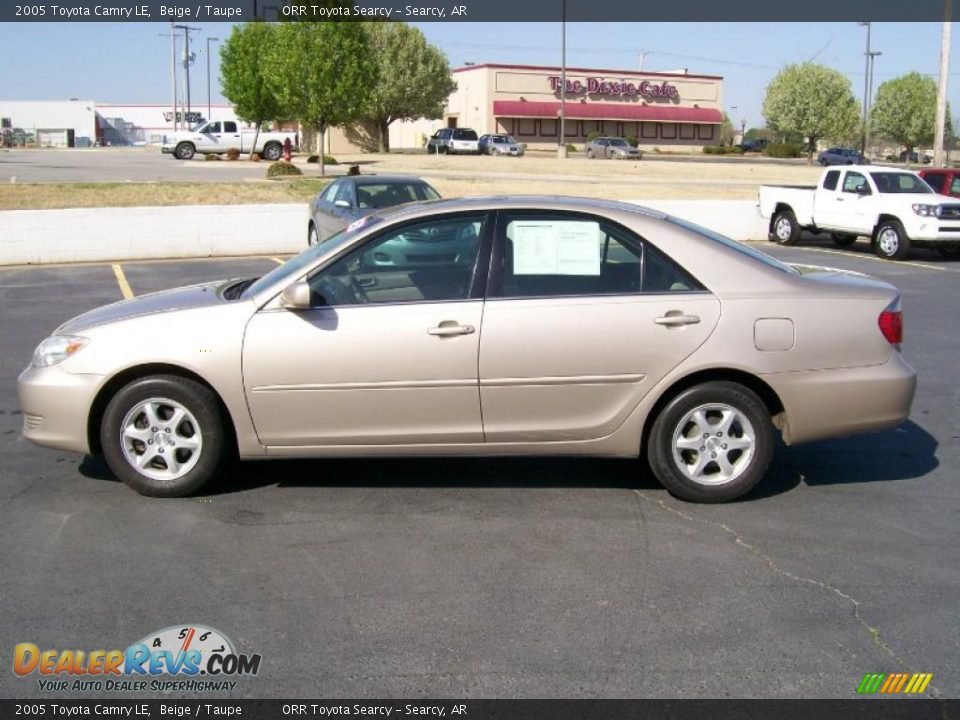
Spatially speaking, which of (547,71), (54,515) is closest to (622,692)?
(54,515)

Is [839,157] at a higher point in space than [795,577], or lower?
higher

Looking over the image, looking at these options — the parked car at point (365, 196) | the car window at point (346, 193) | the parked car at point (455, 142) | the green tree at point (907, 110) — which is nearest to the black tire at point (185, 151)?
the parked car at point (455, 142)

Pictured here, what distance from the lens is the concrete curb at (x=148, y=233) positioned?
55.3 ft

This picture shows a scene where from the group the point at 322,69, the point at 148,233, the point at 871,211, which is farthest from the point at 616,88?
the point at 148,233

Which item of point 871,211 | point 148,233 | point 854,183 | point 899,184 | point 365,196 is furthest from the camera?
point 854,183

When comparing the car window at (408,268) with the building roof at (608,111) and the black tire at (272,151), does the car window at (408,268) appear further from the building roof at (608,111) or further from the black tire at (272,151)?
the building roof at (608,111)

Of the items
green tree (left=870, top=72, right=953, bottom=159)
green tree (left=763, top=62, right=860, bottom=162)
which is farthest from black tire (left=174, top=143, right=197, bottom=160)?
green tree (left=870, top=72, right=953, bottom=159)

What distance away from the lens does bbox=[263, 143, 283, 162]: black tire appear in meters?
52.5

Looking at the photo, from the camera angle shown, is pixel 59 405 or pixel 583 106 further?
pixel 583 106

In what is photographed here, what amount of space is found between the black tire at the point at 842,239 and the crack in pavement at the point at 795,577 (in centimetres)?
1678

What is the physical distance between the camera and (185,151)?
175 ft

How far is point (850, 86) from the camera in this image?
67.1 meters

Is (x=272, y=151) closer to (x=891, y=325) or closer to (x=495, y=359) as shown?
(x=495, y=359)

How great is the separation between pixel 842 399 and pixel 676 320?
1.01 metres
